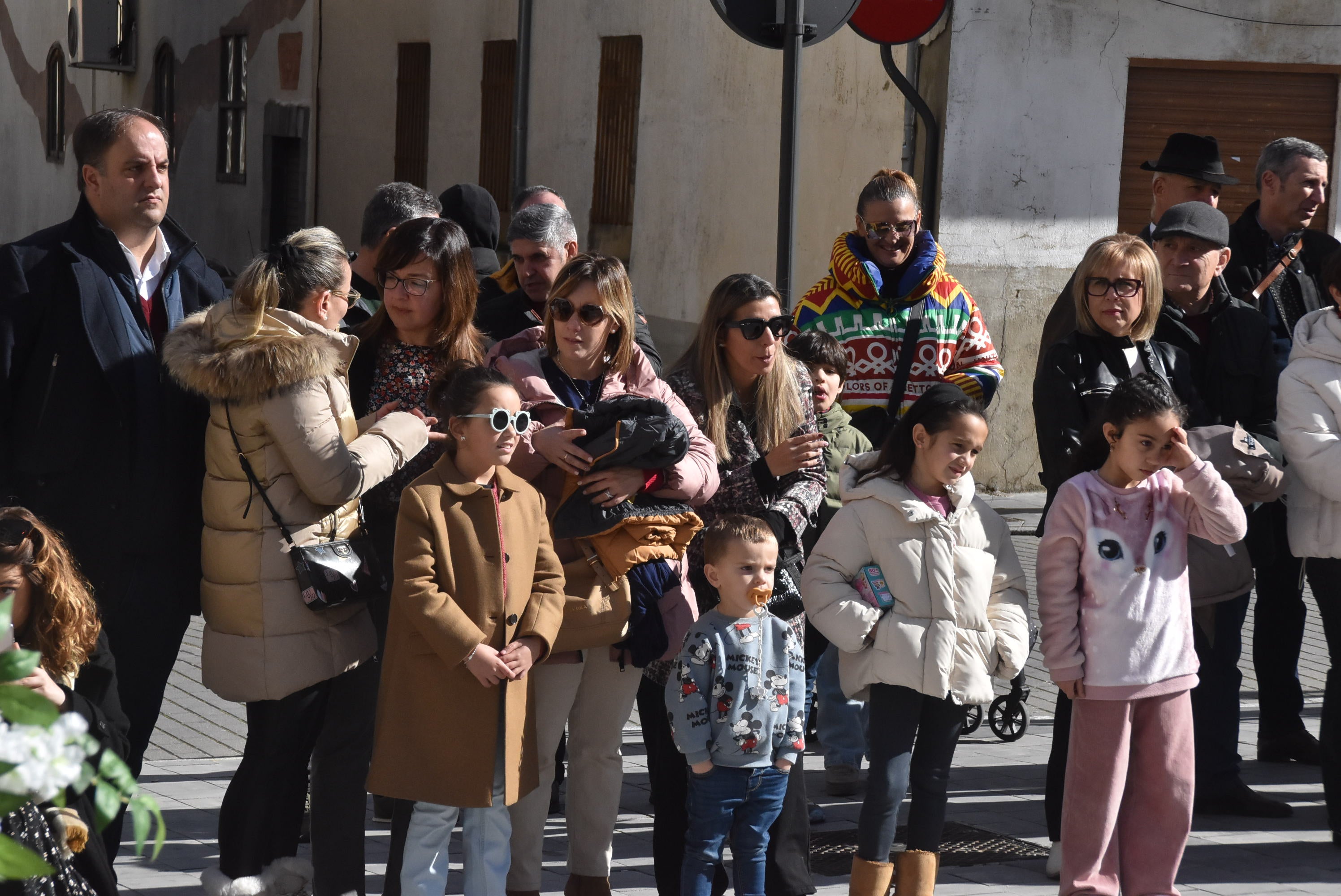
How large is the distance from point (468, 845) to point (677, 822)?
64 cm

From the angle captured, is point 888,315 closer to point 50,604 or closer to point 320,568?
point 320,568

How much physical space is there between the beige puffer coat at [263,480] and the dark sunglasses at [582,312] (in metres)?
0.62

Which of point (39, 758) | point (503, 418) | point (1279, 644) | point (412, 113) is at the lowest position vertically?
point (1279, 644)

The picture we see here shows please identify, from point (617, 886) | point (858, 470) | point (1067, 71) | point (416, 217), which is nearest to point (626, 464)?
point (858, 470)

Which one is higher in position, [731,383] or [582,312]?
[582,312]

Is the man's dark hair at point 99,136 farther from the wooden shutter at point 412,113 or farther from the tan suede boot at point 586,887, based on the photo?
the wooden shutter at point 412,113

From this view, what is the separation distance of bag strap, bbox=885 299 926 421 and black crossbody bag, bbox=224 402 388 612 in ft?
7.98

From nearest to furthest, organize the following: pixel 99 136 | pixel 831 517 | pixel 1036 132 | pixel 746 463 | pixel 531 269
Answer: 1. pixel 99 136
2. pixel 746 463
3. pixel 831 517
4. pixel 531 269
5. pixel 1036 132

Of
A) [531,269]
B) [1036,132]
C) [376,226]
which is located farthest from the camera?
[1036,132]

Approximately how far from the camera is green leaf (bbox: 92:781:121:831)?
172cm

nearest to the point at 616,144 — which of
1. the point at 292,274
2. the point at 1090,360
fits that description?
the point at 1090,360

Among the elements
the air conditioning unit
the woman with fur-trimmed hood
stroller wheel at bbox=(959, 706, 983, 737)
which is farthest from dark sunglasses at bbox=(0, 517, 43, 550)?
the air conditioning unit

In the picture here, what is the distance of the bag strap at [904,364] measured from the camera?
6.20m

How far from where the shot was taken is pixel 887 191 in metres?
6.22
